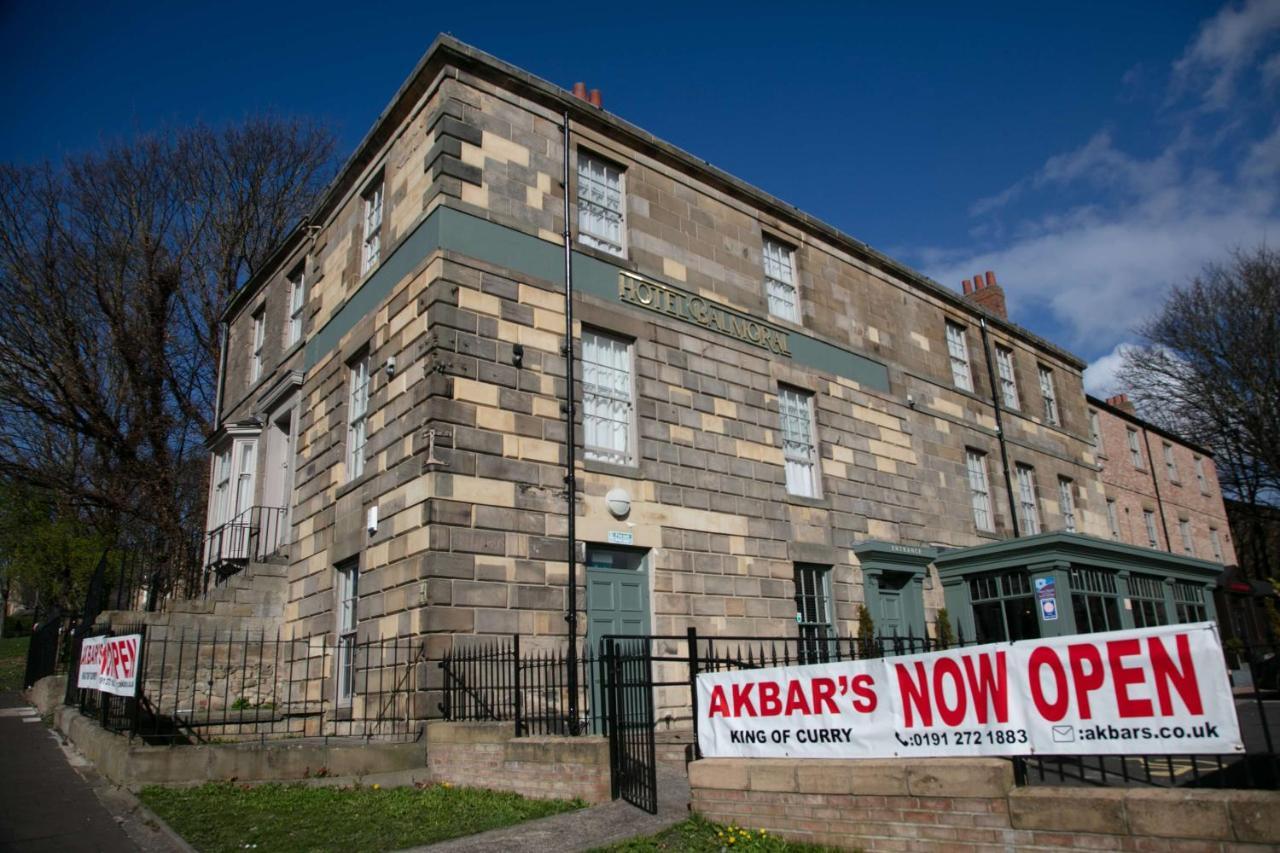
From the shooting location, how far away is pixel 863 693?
6.80 m

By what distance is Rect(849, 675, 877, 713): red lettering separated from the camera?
6.74 m

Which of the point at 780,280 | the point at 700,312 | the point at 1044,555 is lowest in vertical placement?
the point at 1044,555

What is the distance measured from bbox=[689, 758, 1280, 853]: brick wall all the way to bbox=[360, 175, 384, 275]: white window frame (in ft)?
36.1

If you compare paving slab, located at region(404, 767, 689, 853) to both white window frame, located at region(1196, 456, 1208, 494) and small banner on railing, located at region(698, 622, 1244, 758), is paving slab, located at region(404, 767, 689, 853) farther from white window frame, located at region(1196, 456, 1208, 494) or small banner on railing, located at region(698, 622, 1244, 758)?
white window frame, located at region(1196, 456, 1208, 494)

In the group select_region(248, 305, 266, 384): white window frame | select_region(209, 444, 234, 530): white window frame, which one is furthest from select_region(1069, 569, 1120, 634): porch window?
select_region(248, 305, 266, 384): white window frame

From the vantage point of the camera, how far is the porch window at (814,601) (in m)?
15.8

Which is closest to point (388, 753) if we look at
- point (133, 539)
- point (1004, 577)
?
point (1004, 577)

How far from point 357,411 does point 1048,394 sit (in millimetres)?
19882

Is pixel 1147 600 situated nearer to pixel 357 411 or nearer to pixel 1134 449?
pixel 1134 449

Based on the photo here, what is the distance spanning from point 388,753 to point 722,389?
8.24 m

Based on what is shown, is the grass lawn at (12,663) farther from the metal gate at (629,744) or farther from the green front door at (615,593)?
the metal gate at (629,744)

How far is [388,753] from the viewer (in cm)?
1015

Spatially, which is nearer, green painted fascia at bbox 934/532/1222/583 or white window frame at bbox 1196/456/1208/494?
green painted fascia at bbox 934/532/1222/583

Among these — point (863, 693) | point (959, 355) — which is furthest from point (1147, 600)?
point (863, 693)
